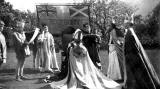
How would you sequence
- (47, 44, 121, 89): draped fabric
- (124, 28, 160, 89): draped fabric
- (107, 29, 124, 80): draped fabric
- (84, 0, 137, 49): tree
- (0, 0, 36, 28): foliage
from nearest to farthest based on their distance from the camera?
(124, 28, 160, 89): draped fabric, (0, 0, 36, 28): foliage, (47, 44, 121, 89): draped fabric, (84, 0, 137, 49): tree, (107, 29, 124, 80): draped fabric

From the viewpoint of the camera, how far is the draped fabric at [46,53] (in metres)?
3.45

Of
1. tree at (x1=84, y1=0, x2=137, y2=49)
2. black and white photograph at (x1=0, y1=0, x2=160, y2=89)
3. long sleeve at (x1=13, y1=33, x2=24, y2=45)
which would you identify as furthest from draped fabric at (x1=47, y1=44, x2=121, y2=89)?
long sleeve at (x1=13, y1=33, x2=24, y2=45)

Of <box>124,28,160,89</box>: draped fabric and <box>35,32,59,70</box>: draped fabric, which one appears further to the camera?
<box>35,32,59,70</box>: draped fabric

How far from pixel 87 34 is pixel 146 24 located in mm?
785

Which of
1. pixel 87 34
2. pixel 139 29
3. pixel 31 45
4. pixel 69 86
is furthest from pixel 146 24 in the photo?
pixel 31 45

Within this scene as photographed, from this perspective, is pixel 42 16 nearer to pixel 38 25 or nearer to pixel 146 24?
pixel 38 25

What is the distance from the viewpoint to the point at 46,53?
3.73 m

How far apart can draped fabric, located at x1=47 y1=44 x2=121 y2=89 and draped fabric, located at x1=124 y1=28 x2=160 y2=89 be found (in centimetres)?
65

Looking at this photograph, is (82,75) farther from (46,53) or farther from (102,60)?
(46,53)

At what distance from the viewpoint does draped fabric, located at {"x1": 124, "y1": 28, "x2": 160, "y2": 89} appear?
257cm

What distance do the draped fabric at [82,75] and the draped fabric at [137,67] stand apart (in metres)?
0.65

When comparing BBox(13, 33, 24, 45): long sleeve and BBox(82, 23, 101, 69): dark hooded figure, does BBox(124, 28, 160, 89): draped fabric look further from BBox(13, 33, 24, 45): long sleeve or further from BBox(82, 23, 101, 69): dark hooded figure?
BBox(13, 33, 24, 45): long sleeve

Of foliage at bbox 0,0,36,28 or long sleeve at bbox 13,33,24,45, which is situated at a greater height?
foliage at bbox 0,0,36,28

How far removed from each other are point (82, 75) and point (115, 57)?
0.66 meters
